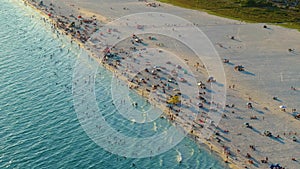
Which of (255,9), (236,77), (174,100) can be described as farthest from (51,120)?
(255,9)

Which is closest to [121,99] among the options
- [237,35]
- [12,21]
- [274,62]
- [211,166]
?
[211,166]

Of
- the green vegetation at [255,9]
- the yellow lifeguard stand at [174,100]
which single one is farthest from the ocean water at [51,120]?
the green vegetation at [255,9]

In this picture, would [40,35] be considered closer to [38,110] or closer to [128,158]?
[38,110]

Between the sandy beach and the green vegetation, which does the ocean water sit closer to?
the sandy beach

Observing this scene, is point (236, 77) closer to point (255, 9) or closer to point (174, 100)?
point (174, 100)

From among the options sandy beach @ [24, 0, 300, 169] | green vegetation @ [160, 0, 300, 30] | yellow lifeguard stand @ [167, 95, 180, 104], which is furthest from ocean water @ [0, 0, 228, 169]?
green vegetation @ [160, 0, 300, 30]

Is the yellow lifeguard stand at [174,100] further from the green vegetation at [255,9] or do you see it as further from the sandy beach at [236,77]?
the green vegetation at [255,9]
